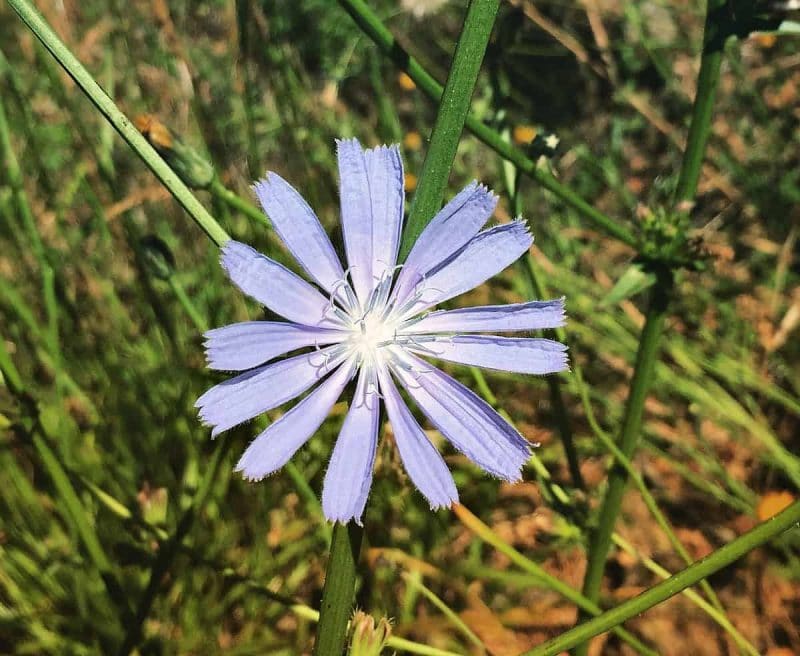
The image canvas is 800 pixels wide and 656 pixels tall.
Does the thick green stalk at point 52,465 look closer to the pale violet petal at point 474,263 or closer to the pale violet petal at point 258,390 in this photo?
the pale violet petal at point 258,390

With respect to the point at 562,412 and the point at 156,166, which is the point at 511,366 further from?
the point at 562,412

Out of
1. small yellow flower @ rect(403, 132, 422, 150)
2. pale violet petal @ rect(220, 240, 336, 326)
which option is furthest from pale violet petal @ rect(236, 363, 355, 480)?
small yellow flower @ rect(403, 132, 422, 150)

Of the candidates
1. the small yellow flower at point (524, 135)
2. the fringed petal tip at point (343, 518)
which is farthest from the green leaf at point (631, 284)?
the small yellow flower at point (524, 135)

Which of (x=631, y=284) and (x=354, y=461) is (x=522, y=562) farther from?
(x=354, y=461)

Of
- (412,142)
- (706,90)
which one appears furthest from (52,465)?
(412,142)

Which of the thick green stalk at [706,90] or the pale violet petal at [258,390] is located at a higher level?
the thick green stalk at [706,90]
